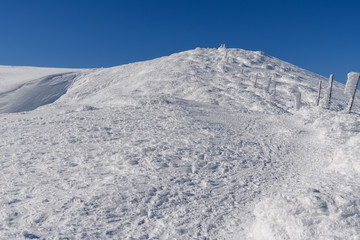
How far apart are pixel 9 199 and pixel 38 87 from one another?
52998 millimetres

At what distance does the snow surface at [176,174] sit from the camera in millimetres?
7059

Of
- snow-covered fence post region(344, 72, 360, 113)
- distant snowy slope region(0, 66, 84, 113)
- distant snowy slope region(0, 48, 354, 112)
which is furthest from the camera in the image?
distant snowy slope region(0, 66, 84, 113)

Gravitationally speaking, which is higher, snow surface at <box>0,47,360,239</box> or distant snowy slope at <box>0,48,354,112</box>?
distant snowy slope at <box>0,48,354,112</box>

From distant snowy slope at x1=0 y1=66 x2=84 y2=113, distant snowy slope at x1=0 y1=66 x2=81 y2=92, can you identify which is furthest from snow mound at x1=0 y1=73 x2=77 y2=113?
distant snowy slope at x1=0 y1=66 x2=81 y2=92

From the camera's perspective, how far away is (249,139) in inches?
637

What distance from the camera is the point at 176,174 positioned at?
35.1ft

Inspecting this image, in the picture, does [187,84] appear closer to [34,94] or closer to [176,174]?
[176,174]

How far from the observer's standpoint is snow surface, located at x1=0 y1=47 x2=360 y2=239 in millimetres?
A: 7059

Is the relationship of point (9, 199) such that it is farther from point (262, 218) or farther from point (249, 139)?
point (249, 139)

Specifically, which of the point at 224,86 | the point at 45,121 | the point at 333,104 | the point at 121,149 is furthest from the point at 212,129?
the point at 333,104

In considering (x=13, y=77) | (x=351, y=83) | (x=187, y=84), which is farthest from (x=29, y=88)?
(x=351, y=83)

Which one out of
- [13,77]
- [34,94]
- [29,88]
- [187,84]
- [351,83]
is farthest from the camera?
[13,77]

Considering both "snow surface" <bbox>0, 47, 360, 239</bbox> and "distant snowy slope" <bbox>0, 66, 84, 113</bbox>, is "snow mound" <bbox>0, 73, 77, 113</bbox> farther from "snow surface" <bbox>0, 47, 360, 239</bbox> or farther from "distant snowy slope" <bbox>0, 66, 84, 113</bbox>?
"snow surface" <bbox>0, 47, 360, 239</bbox>

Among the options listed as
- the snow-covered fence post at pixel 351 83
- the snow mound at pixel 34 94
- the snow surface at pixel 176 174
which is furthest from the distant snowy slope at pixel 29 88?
the snow-covered fence post at pixel 351 83
